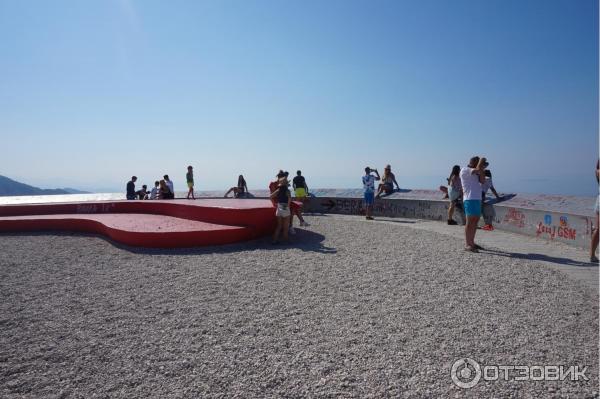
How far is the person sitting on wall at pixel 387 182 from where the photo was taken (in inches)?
626

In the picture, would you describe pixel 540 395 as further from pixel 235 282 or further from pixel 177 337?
pixel 235 282

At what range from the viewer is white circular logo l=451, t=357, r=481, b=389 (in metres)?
2.92

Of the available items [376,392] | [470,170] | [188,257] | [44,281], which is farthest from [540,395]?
[44,281]

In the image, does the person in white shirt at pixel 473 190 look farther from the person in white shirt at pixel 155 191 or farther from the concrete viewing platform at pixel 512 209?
the person in white shirt at pixel 155 191

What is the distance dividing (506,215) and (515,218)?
39 cm

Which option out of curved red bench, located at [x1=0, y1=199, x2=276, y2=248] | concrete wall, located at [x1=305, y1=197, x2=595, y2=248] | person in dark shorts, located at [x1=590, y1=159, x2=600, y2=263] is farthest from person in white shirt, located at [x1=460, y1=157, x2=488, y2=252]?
curved red bench, located at [x1=0, y1=199, x2=276, y2=248]

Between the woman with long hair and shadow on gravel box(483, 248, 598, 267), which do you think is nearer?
shadow on gravel box(483, 248, 598, 267)

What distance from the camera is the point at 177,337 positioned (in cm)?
383

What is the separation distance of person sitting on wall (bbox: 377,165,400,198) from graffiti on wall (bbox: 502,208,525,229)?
6061mm

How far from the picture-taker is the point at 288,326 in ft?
13.2

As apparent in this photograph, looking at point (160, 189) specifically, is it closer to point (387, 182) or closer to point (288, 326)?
point (387, 182)

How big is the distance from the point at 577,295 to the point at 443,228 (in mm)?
6188

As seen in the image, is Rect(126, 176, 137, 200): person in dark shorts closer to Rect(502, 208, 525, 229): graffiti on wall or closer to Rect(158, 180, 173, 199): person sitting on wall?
Rect(158, 180, 173, 199): person sitting on wall

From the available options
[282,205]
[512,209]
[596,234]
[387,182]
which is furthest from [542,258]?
[387,182]
